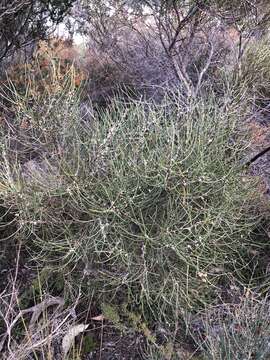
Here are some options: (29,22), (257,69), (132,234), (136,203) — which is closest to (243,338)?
(132,234)

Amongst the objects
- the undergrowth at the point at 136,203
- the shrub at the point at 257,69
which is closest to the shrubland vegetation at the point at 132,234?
the undergrowth at the point at 136,203

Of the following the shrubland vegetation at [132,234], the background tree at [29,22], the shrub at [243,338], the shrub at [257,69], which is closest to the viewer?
the shrub at [243,338]

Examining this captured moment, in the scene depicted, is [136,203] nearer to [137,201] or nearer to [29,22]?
[137,201]

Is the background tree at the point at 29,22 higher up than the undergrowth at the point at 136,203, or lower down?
higher up

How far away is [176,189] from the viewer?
2.95m

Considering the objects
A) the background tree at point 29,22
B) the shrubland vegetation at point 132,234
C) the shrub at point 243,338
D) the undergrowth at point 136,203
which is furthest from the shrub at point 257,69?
the shrub at point 243,338

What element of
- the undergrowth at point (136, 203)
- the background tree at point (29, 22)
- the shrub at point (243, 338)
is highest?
the background tree at point (29, 22)

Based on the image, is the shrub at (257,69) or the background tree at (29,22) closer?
the background tree at (29,22)

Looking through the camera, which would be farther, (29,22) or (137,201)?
(29,22)

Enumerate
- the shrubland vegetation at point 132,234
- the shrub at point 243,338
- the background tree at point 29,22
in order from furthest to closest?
the background tree at point 29,22 < the shrubland vegetation at point 132,234 < the shrub at point 243,338

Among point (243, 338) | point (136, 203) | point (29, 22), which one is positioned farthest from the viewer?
point (29, 22)

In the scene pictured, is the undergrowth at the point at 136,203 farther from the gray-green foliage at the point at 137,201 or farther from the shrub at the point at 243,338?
the shrub at the point at 243,338

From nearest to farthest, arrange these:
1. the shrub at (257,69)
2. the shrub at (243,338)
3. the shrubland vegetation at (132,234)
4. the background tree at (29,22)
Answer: the shrub at (243,338)
the shrubland vegetation at (132,234)
the background tree at (29,22)
the shrub at (257,69)

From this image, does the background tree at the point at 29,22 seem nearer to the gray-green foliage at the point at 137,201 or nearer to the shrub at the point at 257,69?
the gray-green foliage at the point at 137,201
